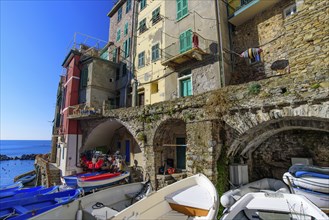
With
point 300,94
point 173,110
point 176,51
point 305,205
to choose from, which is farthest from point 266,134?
point 176,51

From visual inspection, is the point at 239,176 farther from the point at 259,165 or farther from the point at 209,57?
the point at 209,57

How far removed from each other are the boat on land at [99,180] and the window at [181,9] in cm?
1153

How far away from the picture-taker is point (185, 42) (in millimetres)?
11617

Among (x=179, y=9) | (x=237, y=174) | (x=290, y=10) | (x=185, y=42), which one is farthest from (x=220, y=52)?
(x=237, y=174)

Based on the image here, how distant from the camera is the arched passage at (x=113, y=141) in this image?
13539 millimetres

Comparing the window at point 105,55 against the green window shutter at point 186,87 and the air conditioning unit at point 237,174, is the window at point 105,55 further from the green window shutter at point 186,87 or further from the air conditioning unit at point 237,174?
the air conditioning unit at point 237,174

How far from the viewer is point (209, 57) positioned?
35.3ft

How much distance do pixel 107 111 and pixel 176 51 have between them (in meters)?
6.39

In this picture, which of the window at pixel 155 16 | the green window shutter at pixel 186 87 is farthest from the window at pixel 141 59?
the green window shutter at pixel 186 87

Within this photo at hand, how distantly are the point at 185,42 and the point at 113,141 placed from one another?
10.3m

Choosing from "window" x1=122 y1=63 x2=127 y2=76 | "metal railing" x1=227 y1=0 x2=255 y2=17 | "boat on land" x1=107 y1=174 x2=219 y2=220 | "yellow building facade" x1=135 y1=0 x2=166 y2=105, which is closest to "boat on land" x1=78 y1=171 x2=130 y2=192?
"boat on land" x1=107 y1=174 x2=219 y2=220

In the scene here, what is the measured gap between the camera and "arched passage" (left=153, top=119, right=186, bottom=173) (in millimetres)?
9399

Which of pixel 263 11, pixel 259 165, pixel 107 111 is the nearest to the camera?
pixel 259 165

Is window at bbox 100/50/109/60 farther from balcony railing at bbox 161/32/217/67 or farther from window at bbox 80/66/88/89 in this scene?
balcony railing at bbox 161/32/217/67
